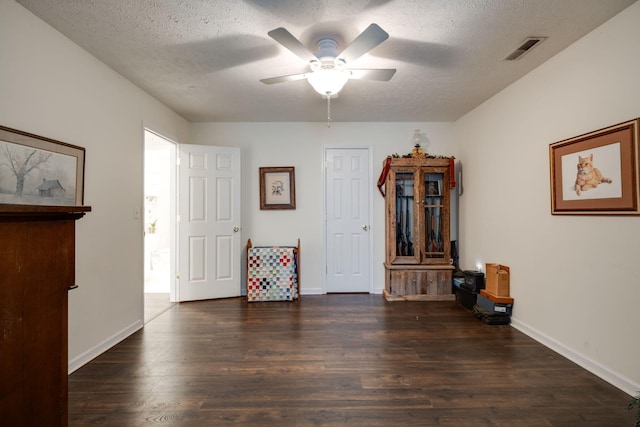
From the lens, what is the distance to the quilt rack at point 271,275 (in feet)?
12.8

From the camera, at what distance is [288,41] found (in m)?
1.83

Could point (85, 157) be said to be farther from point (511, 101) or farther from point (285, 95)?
point (511, 101)

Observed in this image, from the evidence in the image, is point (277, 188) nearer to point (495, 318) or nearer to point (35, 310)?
point (495, 318)

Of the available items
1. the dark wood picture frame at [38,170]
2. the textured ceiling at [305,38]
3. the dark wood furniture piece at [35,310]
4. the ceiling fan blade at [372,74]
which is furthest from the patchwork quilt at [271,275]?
the dark wood furniture piece at [35,310]

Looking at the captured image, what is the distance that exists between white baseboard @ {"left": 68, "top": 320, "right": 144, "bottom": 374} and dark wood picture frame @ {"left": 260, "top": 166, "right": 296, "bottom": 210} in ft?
6.78

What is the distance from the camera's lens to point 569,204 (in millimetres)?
2334

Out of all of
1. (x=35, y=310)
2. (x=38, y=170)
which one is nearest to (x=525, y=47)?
(x=35, y=310)

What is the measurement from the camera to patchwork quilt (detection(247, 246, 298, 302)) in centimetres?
391

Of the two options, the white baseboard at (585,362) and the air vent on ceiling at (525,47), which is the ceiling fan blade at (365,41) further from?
the white baseboard at (585,362)

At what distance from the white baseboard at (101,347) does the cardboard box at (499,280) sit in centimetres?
373

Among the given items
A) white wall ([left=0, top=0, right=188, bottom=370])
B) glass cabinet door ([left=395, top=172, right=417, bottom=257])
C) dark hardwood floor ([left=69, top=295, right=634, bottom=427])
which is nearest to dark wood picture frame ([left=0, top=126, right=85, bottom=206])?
white wall ([left=0, top=0, right=188, bottom=370])

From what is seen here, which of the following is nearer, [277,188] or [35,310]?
[35,310]

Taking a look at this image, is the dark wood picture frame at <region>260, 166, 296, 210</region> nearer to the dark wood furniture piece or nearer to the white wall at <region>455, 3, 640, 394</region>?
the white wall at <region>455, 3, 640, 394</region>

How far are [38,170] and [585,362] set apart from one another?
406 centimetres
